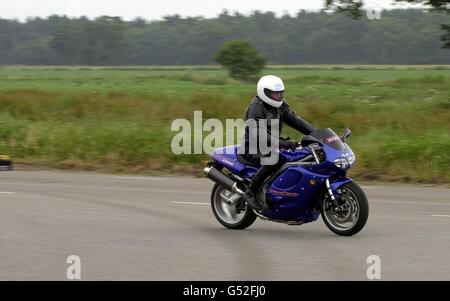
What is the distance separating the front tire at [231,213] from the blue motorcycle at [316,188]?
180mm

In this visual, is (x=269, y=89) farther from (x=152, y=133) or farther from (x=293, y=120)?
(x=152, y=133)

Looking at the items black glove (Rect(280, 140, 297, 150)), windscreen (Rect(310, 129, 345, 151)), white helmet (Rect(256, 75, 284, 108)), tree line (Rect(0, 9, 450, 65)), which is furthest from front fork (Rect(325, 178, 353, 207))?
tree line (Rect(0, 9, 450, 65))

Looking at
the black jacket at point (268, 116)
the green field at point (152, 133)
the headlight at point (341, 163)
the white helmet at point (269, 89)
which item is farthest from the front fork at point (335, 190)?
the green field at point (152, 133)

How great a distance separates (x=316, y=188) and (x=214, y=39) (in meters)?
84.7

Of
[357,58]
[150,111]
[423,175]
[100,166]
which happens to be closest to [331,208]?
[423,175]

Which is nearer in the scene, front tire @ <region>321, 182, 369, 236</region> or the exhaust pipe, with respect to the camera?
front tire @ <region>321, 182, 369, 236</region>

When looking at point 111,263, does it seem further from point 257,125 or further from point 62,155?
point 62,155

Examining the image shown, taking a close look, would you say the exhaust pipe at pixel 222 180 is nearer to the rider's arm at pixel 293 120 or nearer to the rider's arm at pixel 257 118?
the rider's arm at pixel 257 118

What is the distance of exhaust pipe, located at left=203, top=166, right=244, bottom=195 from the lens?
35.4ft

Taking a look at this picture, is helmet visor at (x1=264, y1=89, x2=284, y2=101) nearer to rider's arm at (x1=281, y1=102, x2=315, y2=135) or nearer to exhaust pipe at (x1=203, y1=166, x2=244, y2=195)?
rider's arm at (x1=281, y1=102, x2=315, y2=135)

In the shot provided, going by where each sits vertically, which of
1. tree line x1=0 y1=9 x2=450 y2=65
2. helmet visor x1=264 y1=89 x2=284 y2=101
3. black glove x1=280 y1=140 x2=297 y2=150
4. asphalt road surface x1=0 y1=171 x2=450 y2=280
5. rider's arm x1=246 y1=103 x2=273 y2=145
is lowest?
asphalt road surface x1=0 y1=171 x2=450 y2=280

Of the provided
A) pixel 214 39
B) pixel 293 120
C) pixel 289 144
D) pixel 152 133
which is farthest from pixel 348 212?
pixel 214 39

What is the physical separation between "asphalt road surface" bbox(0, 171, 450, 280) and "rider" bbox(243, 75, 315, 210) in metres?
0.60

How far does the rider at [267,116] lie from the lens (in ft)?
33.6
